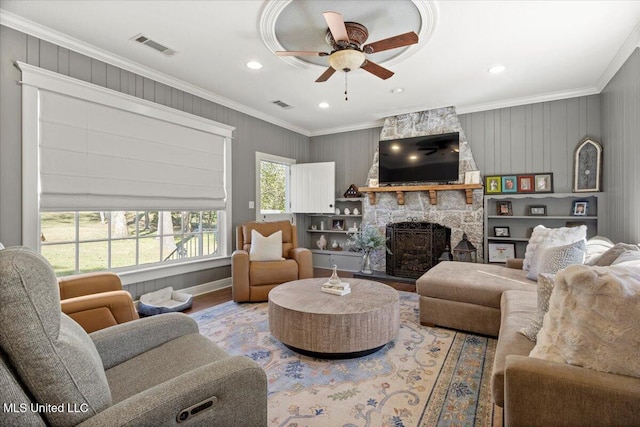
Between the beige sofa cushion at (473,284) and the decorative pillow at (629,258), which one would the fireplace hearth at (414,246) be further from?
the decorative pillow at (629,258)

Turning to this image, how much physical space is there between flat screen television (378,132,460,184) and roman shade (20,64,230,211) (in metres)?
2.76

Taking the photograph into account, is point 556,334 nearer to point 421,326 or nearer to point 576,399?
point 576,399

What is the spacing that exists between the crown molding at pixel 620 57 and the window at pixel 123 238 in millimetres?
A: 4877

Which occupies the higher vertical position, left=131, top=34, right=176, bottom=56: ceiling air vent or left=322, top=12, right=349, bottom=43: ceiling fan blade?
left=131, top=34, right=176, bottom=56: ceiling air vent

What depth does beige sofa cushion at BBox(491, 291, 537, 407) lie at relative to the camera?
1.32 m

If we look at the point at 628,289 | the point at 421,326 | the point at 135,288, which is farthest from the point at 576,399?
the point at 135,288

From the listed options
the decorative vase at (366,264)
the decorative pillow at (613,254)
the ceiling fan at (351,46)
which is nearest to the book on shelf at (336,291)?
the decorative pillow at (613,254)

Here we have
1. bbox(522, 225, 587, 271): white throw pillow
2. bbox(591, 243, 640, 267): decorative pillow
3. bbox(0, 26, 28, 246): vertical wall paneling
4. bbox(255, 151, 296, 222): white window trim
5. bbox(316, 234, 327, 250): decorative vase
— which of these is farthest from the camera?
bbox(316, 234, 327, 250): decorative vase

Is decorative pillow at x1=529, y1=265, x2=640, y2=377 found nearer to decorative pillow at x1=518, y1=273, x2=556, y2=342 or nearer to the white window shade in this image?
decorative pillow at x1=518, y1=273, x2=556, y2=342

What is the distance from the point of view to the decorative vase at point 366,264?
5104mm

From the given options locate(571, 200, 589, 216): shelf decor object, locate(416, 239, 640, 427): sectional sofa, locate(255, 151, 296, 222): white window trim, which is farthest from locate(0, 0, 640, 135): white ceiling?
locate(416, 239, 640, 427): sectional sofa

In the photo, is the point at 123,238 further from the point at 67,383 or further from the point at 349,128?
the point at 349,128

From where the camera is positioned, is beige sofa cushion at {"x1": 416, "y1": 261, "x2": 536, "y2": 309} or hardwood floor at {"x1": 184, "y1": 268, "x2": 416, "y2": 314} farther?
hardwood floor at {"x1": 184, "y1": 268, "x2": 416, "y2": 314}

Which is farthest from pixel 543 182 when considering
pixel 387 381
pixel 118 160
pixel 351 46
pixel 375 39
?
pixel 118 160
